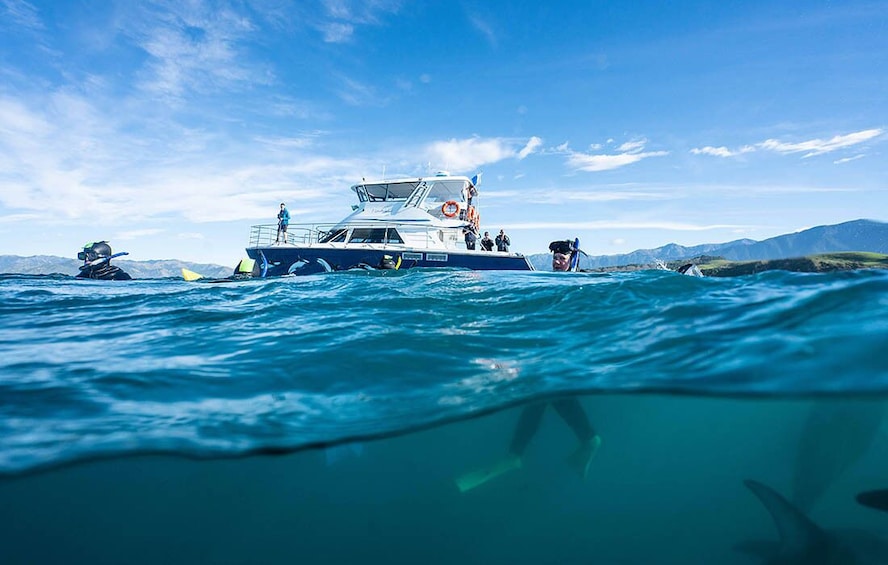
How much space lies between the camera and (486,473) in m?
7.49

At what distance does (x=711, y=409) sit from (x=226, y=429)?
659 centimetres

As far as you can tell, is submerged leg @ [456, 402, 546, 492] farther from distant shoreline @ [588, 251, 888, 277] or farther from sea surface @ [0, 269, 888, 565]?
distant shoreline @ [588, 251, 888, 277]

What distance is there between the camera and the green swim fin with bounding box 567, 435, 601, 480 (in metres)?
7.77

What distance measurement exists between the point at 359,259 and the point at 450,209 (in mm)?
7665

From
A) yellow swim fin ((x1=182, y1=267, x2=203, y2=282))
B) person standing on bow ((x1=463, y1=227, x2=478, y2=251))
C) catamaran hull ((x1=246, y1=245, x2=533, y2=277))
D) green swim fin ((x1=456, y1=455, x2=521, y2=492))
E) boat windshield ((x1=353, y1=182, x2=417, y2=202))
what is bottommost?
green swim fin ((x1=456, y1=455, x2=521, y2=492))

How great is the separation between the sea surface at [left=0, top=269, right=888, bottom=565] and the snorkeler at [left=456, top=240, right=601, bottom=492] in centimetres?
21

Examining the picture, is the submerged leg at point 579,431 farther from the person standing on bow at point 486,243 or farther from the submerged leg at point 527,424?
the person standing on bow at point 486,243

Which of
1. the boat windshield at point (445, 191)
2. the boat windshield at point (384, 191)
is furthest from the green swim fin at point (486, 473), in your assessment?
the boat windshield at point (445, 191)

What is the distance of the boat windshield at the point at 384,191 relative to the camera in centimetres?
2498

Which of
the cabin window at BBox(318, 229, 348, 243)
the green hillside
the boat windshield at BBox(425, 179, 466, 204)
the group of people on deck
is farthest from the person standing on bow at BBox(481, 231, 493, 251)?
the green hillside

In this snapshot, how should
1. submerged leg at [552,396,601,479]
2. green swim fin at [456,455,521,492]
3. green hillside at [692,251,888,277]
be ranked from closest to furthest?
submerged leg at [552,396,601,479]
green swim fin at [456,455,521,492]
green hillside at [692,251,888,277]

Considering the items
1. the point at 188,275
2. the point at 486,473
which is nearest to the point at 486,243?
the point at 188,275

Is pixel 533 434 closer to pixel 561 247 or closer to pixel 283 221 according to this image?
pixel 561 247

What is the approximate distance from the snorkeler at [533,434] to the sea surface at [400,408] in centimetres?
21
